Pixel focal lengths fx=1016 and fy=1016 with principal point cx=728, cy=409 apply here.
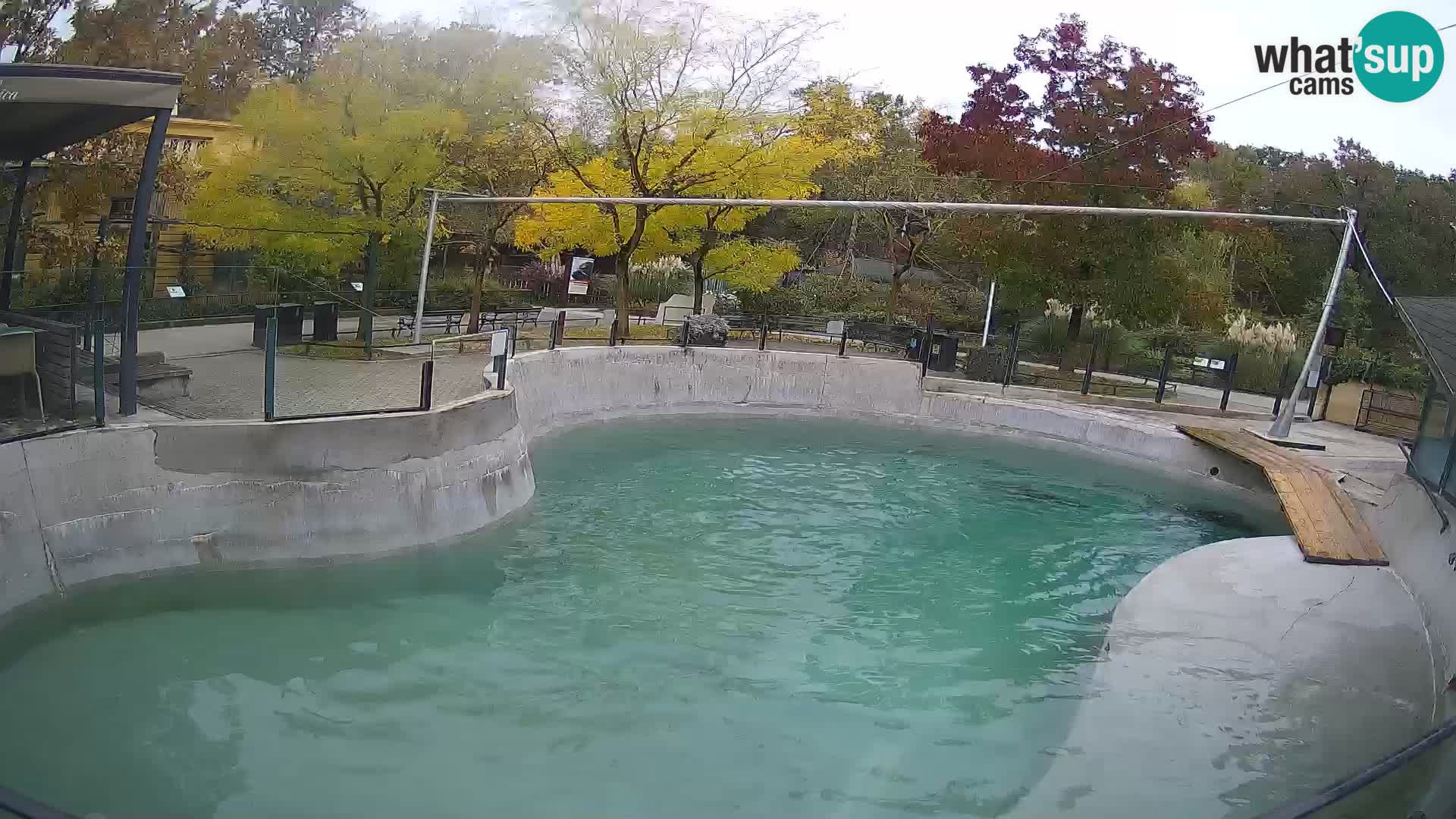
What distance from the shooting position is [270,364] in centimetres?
1049

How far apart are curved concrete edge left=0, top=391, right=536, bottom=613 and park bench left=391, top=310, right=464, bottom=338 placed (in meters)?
5.63

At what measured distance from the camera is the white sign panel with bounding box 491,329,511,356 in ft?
44.6

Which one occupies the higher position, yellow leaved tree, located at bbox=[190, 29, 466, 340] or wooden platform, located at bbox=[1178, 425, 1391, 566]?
yellow leaved tree, located at bbox=[190, 29, 466, 340]

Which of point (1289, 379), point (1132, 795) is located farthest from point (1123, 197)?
point (1132, 795)

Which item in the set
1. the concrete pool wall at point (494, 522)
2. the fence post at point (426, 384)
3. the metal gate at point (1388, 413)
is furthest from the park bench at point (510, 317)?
the metal gate at point (1388, 413)

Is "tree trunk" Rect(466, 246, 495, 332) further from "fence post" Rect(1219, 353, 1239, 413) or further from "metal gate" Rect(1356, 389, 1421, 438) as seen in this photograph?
"metal gate" Rect(1356, 389, 1421, 438)

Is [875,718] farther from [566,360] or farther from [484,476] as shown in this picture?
[566,360]

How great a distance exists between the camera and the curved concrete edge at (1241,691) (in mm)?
7160


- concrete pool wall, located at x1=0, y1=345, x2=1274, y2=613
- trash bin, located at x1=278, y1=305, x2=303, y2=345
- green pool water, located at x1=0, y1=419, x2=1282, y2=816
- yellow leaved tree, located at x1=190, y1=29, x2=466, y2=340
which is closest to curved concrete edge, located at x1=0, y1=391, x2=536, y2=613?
concrete pool wall, located at x1=0, y1=345, x2=1274, y2=613

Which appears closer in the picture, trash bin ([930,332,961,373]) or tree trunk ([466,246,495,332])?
tree trunk ([466,246,495,332])

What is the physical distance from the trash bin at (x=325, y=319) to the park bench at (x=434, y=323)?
0.97 meters

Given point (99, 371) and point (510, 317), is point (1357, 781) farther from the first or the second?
point (510, 317)

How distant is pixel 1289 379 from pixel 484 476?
2124 cm

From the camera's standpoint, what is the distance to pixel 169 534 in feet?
32.3
